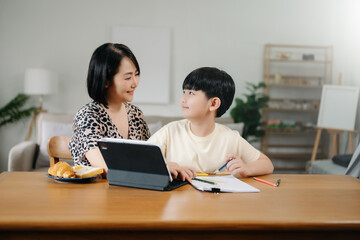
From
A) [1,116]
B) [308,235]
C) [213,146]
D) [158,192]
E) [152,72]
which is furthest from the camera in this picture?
[152,72]

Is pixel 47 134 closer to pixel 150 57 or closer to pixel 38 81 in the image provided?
pixel 38 81

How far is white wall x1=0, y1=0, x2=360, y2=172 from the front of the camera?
193 inches

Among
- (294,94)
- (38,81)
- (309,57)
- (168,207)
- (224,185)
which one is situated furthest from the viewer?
(294,94)

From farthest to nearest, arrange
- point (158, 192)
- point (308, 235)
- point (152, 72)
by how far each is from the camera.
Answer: point (152, 72)
point (158, 192)
point (308, 235)

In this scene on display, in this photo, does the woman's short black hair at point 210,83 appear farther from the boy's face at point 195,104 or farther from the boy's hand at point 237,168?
the boy's hand at point 237,168

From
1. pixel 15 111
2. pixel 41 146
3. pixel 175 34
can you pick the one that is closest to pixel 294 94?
pixel 175 34

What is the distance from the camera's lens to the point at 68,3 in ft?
16.2

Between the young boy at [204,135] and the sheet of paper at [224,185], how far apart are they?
0.59ft

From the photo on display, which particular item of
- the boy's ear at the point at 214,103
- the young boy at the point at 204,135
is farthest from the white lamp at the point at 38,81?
the boy's ear at the point at 214,103

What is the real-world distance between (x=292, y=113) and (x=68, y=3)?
3587mm

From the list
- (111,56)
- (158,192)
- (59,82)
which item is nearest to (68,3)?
(59,82)

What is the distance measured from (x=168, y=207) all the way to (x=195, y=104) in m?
0.63

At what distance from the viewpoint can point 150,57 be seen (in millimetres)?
5039

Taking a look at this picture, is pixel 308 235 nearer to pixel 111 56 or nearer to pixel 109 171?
pixel 109 171
